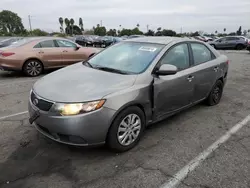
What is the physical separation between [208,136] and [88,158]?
1.95 metres

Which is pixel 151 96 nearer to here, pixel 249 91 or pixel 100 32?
pixel 249 91

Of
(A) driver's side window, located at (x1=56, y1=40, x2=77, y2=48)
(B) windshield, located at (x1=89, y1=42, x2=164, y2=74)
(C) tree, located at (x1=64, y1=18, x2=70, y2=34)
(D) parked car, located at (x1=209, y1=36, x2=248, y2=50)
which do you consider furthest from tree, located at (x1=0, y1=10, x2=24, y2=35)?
(B) windshield, located at (x1=89, y1=42, x2=164, y2=74)

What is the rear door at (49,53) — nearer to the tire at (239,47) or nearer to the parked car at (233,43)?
the parked car at (233,43)

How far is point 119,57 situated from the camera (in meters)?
3.92

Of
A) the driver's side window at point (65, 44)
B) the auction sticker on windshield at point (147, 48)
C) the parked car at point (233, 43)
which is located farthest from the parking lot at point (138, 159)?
the parked car at point (233, 43)

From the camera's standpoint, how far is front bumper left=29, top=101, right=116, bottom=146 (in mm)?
2754

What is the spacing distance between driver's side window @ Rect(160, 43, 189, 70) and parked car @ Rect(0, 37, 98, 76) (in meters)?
6.05

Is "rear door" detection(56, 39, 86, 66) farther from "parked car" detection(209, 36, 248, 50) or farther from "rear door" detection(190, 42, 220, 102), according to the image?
"parked car" detection(209, 36, 248, 50)

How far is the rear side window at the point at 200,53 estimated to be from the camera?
14.3ft

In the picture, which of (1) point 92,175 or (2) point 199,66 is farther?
(2) point 199,66

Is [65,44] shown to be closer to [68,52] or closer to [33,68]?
[68,52]

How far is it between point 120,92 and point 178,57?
4.97ft

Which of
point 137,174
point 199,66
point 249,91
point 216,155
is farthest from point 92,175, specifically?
point 249,91

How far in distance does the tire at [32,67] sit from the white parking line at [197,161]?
6945mm
